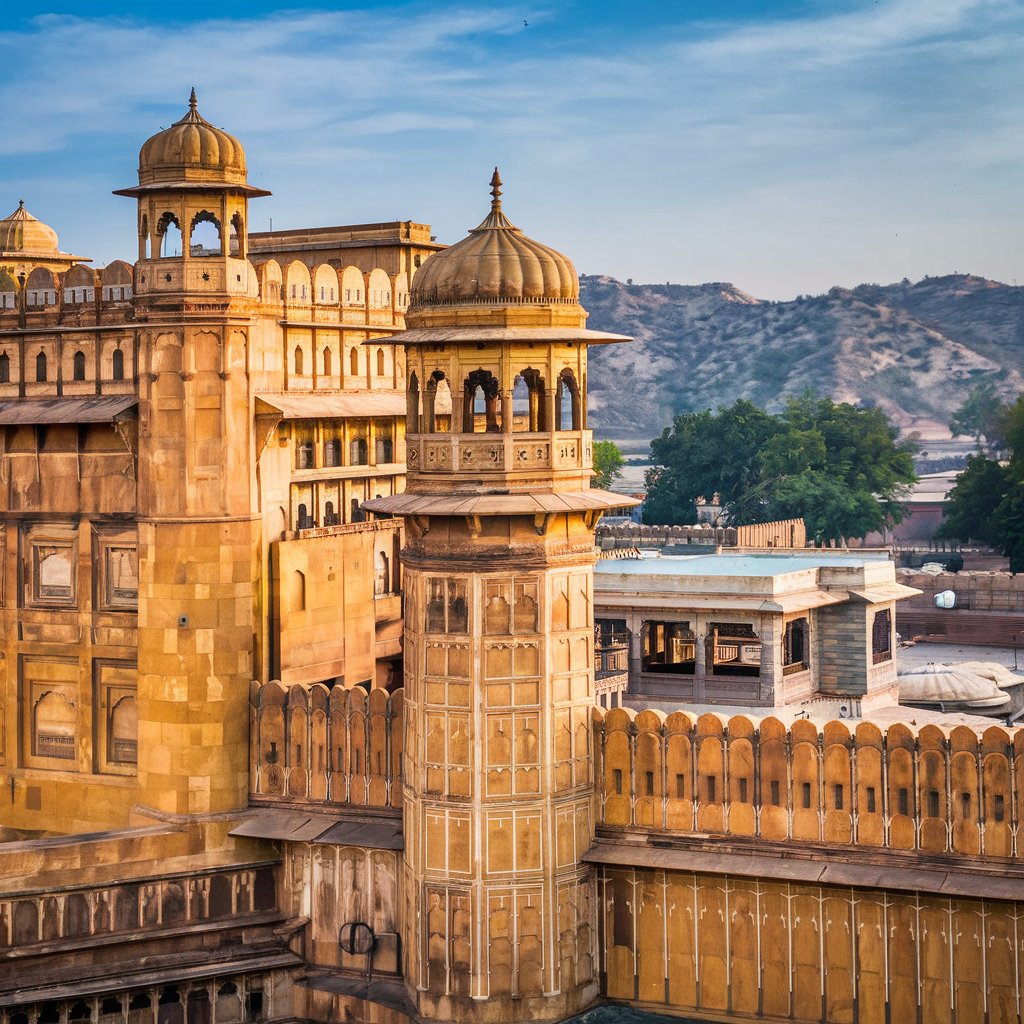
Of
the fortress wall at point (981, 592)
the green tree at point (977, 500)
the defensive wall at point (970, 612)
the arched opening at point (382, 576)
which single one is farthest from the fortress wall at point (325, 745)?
the green tree at point (977, 500)

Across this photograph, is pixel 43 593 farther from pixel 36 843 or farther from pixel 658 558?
pixel 658 558

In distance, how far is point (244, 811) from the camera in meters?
22.0

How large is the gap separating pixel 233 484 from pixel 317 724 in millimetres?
2646

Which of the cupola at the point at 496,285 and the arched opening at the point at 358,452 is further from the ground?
the cupola at the point at 496,285

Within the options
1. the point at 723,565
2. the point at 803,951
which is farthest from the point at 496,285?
the point at 723,565

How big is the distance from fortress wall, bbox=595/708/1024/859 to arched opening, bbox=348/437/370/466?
18.0 ft

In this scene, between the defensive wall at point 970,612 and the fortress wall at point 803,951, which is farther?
the defensive wall at point 970,612

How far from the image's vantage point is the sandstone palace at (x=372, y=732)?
19.3 m

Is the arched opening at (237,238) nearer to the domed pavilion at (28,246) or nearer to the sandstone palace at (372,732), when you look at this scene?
the sandstone palace at (372,732)

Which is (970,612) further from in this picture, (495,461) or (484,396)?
(495,461)

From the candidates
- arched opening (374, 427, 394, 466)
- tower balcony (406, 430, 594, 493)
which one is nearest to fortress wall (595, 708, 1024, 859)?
tower balcony (406, 430, 594, 493)

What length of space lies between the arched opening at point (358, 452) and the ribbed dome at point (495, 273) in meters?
4.39

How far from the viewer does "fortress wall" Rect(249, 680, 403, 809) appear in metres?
21.2

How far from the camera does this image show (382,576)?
25.2 meters
